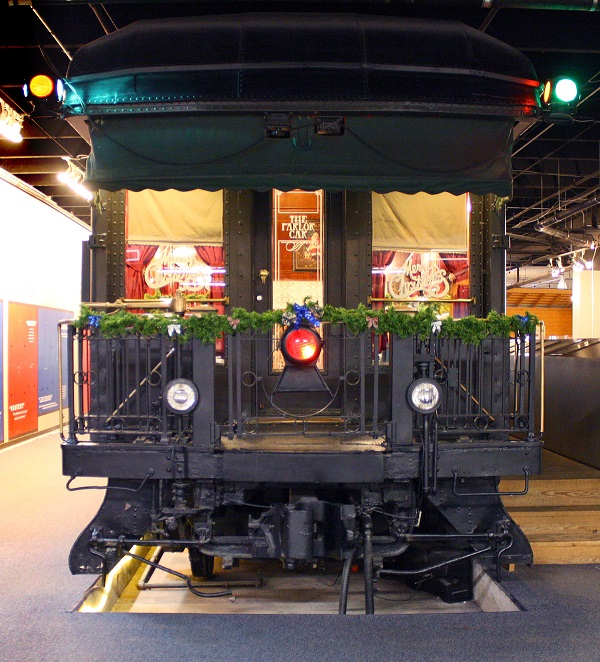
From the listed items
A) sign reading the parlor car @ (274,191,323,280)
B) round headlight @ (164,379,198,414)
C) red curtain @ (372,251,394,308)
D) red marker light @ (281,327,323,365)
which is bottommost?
round headlight @ (164,379,198,414)

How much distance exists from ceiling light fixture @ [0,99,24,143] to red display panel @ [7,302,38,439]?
144 inches

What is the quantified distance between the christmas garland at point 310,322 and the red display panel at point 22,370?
25.6 ft

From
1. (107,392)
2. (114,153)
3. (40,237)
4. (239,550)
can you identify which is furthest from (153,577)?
(40,237)

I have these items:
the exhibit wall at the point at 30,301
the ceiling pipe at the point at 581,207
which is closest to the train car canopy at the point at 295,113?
the exhibit wall at the point at 30,301

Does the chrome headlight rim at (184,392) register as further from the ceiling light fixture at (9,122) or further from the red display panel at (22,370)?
the red display panel at (22,370)

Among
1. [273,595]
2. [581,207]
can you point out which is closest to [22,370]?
[273,595]

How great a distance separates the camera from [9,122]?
848 centimetres

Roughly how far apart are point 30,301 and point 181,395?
9.31 m

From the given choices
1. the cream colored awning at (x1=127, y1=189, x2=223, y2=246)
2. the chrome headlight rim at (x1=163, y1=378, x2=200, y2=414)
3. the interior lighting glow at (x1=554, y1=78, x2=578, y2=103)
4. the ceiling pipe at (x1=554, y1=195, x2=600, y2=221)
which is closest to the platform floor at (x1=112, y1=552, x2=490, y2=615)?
the chrome headlight rim at (x1=163, y1=378, x2=200, y2=414)

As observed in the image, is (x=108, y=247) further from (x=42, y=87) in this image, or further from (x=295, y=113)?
(x=295, y=113)

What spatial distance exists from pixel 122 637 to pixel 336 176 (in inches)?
139

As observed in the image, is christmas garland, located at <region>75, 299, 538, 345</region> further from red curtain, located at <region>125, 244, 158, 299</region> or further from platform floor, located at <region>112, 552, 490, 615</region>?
platform floor, located at <region>112, 552, 490, 615</region>

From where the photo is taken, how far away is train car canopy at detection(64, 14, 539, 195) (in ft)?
16.2

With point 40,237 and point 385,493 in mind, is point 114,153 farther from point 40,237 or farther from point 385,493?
point 40,237
